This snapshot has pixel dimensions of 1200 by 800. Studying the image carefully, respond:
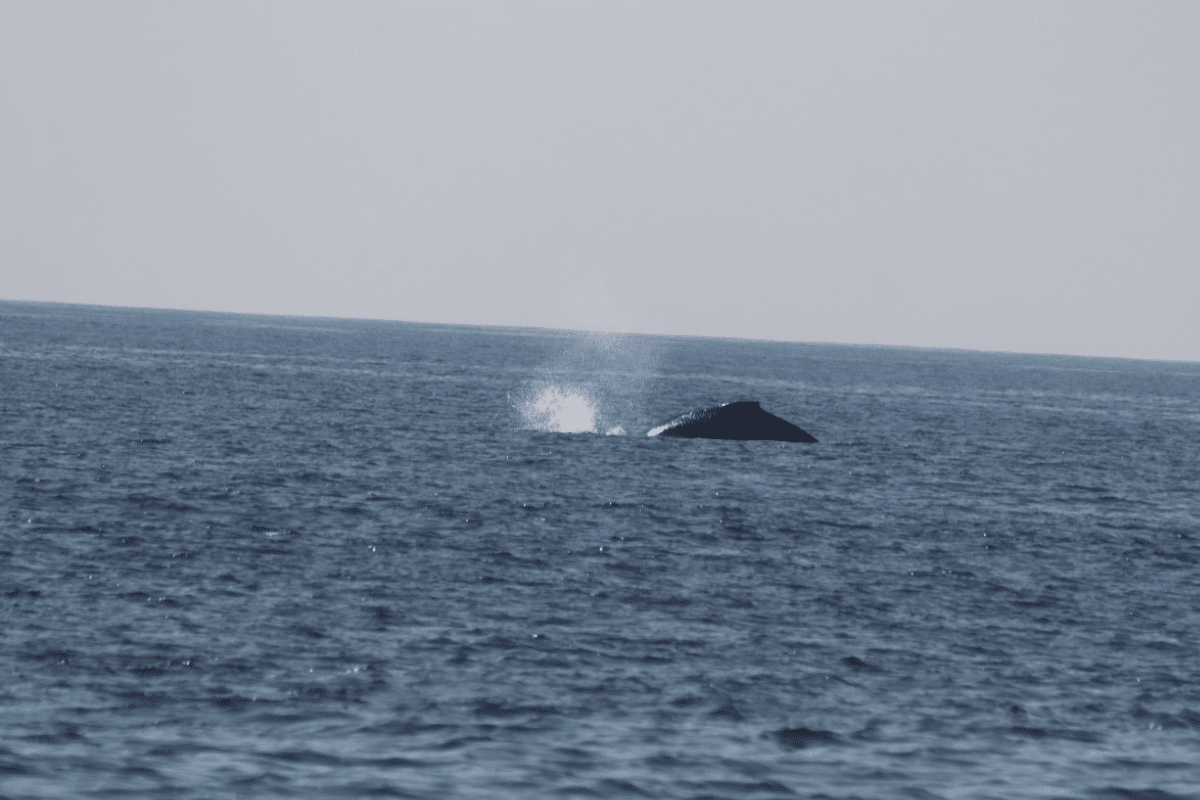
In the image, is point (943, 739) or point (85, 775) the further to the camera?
point (943, 739)

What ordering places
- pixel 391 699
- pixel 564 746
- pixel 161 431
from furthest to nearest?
1. pixel 161 431
2. pixel 391 699
3. pixel 564 746

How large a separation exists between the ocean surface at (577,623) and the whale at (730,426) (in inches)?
266

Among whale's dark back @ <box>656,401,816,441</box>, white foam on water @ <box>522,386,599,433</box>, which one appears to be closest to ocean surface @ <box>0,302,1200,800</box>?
whale's dark back @ <box>656,401,816,441</box>

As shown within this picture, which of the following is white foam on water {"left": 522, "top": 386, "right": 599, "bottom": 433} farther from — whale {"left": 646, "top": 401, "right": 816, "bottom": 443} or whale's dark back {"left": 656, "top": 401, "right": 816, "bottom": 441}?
whale's dark back {"left": 656, "top": 401, "right": 816, "bottom": 441}

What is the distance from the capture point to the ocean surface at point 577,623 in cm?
1894

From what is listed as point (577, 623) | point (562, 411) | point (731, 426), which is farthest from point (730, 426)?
point (577, 623)

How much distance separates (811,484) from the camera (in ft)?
177

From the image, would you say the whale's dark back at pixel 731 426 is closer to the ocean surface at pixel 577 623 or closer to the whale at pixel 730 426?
the whale at pixel 730 426

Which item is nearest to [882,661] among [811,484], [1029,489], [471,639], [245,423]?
[471,639]

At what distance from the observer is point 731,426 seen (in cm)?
7100

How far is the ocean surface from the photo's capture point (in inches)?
746

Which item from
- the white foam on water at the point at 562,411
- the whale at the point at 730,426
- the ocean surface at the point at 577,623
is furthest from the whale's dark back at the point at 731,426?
the ocean surface at the point at 577,623

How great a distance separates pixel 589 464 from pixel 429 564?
25.0 m

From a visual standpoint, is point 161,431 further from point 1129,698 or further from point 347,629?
point 1129,698
